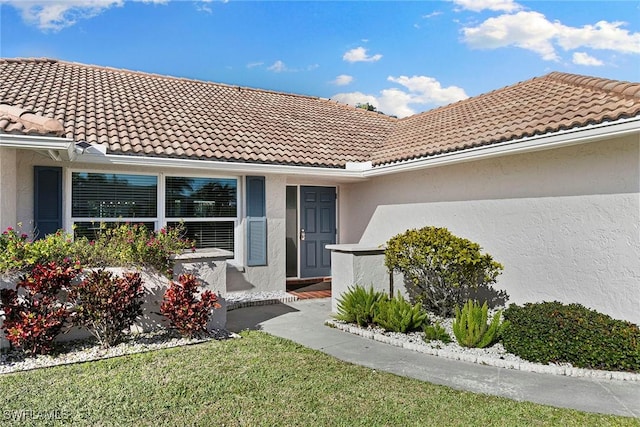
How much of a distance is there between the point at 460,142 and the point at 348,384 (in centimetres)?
604

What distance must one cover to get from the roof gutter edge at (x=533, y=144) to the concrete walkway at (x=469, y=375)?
3.48m

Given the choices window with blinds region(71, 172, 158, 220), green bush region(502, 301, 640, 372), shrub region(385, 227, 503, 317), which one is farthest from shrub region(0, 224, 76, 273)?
green bush region(502, 301, 640, 372)

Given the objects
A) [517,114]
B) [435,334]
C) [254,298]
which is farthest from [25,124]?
[517,114]

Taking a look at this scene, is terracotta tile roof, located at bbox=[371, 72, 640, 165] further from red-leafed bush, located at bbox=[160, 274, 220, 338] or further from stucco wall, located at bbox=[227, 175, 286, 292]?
red-leafed bush, located at bbox=[160, 274, 220, 338]

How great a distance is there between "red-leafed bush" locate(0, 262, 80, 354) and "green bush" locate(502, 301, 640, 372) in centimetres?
649

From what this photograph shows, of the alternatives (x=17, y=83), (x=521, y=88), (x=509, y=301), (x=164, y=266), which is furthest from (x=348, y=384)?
(x=17, y=83)

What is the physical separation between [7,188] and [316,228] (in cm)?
773

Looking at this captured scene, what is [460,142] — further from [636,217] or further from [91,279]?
[91,279]

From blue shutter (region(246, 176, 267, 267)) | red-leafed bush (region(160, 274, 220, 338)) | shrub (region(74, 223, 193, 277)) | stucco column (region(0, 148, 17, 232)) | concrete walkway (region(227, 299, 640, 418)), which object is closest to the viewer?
concrete walkway (region(227, 299, 640, 418))

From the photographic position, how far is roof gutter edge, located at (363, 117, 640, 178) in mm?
5977

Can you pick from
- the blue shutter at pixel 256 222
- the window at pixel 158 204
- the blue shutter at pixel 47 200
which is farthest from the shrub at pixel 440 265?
the blue shutter at pixel 47 200

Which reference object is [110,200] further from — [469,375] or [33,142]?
[469,375]

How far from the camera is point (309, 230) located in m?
12.6

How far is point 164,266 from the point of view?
268 inches
